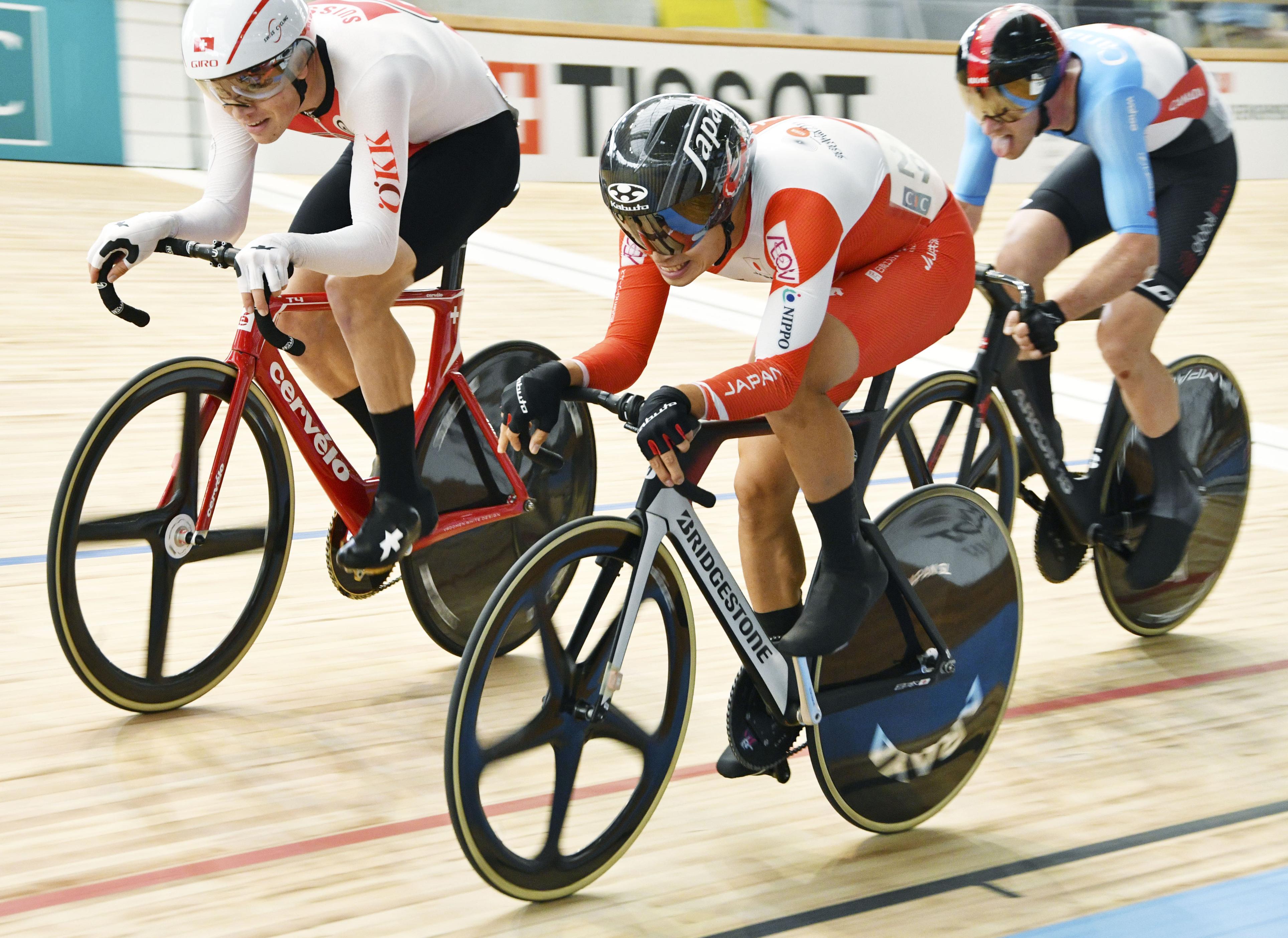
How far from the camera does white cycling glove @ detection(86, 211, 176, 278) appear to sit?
2.43 meters

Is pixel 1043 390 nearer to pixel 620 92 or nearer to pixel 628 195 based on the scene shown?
pixel 628 195

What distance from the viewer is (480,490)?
2945 mm

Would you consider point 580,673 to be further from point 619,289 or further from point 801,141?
point 801,141

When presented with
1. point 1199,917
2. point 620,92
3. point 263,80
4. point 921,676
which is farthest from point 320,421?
point 620,92

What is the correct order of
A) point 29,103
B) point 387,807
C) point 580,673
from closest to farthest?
point 580,673
point 387,807
point 29,103

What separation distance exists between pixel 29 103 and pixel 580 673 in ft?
23.4

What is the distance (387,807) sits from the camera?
235cm

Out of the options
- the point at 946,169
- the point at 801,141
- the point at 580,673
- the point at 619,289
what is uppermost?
the point at 801,141

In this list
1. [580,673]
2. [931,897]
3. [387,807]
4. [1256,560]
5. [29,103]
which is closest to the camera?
[580,673]

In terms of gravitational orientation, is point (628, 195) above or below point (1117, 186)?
above

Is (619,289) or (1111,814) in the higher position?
(619,289)

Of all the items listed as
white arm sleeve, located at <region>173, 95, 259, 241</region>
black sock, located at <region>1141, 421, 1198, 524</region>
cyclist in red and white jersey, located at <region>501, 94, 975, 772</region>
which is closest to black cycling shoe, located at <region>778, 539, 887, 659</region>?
cyclist in red and white jersey, located at <region>501, 94, 975, 772</region>

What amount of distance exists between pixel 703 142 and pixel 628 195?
0.43 ft

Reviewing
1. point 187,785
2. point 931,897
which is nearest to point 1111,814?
point 931,897
